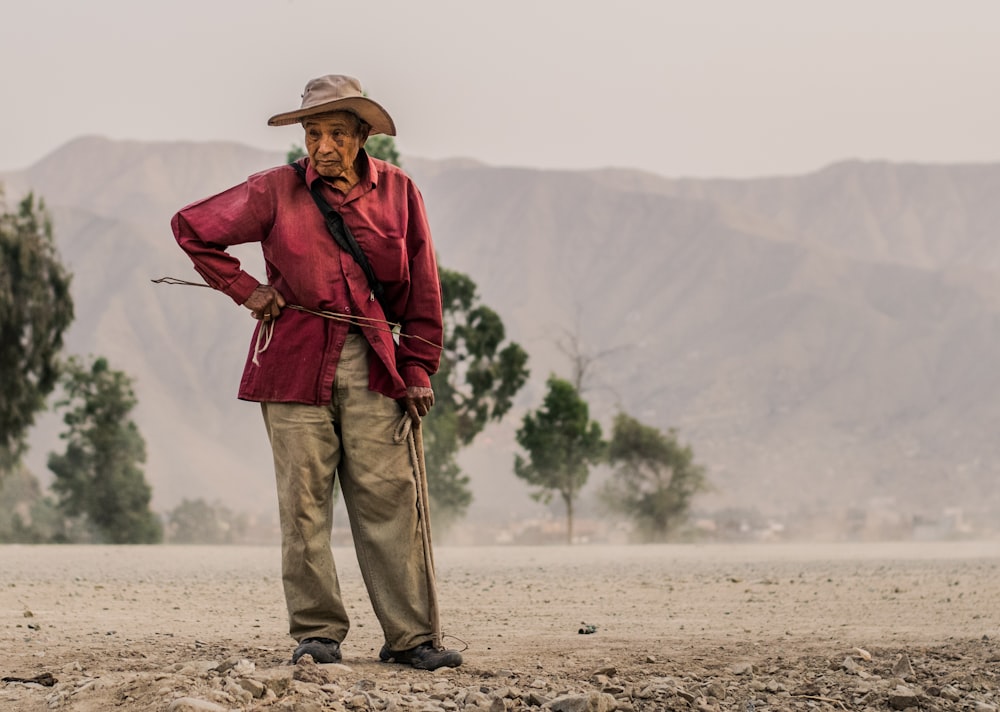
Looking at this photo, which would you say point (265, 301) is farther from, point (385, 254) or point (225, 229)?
point (385, 254)

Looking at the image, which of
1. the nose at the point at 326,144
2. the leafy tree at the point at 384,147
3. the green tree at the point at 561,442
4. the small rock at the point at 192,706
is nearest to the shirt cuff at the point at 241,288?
the nose at the point at 326,144

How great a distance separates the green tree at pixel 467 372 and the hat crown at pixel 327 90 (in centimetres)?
3175

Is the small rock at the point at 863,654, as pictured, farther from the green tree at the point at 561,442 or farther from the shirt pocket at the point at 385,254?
the green tree at the point at 561,442

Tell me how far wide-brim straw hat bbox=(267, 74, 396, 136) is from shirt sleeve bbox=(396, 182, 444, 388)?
17.4 inches

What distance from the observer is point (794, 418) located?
12431 cm

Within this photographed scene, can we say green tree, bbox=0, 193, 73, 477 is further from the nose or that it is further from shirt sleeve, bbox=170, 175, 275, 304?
the nose

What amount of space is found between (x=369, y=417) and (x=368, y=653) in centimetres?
136

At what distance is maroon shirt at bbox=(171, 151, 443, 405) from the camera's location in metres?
5.82

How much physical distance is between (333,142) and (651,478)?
3764cm

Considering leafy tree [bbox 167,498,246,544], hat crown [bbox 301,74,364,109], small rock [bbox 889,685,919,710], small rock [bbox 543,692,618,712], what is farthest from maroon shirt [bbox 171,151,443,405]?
leafy tree [bbox 167,498,246,544]

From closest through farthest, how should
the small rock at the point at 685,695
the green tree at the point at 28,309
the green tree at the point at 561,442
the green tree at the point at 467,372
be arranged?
the small rock at the point at 685,695 → the green tree at the point at 28,309 → the green tree at the point at 561,442 → the green tree at the point at 467,372

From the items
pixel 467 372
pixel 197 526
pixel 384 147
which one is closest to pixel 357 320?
pixel 384 147

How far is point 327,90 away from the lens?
577cm

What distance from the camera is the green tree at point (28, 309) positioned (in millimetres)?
30453
